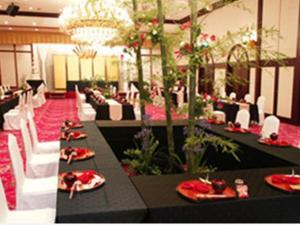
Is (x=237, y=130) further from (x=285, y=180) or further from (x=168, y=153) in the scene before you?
(x=285, y=180)

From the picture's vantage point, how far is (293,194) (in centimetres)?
190

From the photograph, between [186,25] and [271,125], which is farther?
[271,125]

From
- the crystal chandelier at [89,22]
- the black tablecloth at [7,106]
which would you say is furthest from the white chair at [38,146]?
the black tablecloth at [7,106]

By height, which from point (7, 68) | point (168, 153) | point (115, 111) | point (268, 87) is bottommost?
point (168, 153)

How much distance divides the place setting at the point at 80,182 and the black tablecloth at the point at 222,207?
0.26 meters

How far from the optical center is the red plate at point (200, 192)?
1.79 meters

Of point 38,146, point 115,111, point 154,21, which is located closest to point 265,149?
point 154,21

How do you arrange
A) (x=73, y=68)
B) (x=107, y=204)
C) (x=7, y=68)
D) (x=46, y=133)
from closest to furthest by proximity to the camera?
(x=107, y=204), (x=46, y=133), (x=7, y=68), (x=73, y=68)

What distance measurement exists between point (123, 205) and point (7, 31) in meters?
16.5

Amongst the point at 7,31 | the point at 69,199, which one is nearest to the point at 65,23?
→ the point at 69,199

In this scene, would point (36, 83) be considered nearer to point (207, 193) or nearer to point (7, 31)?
point (7, 31)

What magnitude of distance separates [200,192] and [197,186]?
0.26 ft

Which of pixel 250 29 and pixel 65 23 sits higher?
pixel 65 23

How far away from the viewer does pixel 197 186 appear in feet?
6.41
